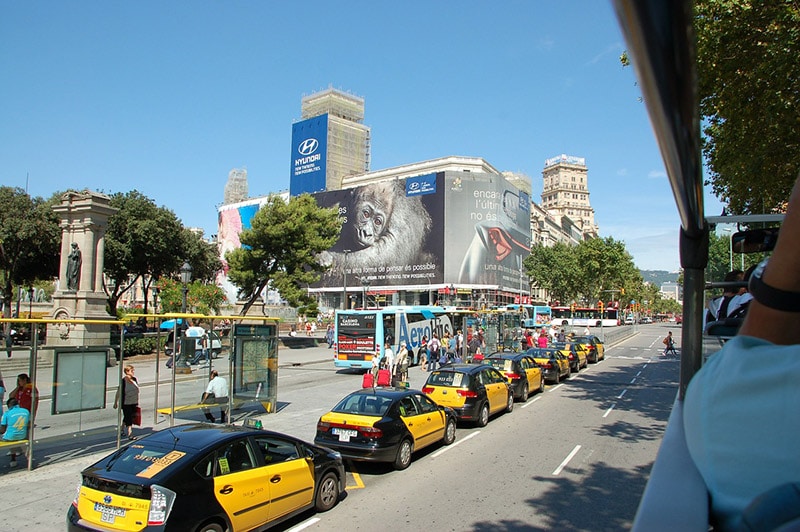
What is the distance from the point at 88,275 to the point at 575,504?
993 inches

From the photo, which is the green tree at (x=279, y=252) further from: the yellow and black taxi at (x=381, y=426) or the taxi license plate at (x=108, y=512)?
the taxi license plate at (x=108, y=512)

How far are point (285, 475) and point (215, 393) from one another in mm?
6994

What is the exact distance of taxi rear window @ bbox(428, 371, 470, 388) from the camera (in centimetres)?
1517

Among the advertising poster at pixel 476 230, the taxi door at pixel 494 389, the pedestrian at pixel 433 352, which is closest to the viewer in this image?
the taxi door at pixel 494 389

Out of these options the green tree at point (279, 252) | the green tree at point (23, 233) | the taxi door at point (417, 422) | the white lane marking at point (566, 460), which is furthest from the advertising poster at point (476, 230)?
the taxi door at point (417, 422)

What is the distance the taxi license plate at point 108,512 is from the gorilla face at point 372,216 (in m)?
76.1

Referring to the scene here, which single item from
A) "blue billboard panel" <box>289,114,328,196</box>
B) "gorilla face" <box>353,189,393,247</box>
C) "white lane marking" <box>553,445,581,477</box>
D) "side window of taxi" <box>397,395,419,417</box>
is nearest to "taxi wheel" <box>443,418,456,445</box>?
"side window of taxi" <box>397,395,419,417</box>

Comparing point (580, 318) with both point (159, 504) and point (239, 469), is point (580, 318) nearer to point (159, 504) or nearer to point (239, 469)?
point (239, 469)

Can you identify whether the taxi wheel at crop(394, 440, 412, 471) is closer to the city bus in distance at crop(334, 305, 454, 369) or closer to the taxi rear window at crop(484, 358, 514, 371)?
the taxi rear window at crop(484, 358, 514, 371)

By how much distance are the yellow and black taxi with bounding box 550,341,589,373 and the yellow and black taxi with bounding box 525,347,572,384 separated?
213 centimetres

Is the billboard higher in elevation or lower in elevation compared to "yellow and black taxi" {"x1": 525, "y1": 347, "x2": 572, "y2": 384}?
higher

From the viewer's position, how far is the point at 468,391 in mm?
14969

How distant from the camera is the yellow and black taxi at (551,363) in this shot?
23797 mm

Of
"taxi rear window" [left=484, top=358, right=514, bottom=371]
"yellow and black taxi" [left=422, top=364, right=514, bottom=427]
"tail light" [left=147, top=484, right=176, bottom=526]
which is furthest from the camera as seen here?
"taxi rear window" [left=484, top=358, right=514, bottom=371]
